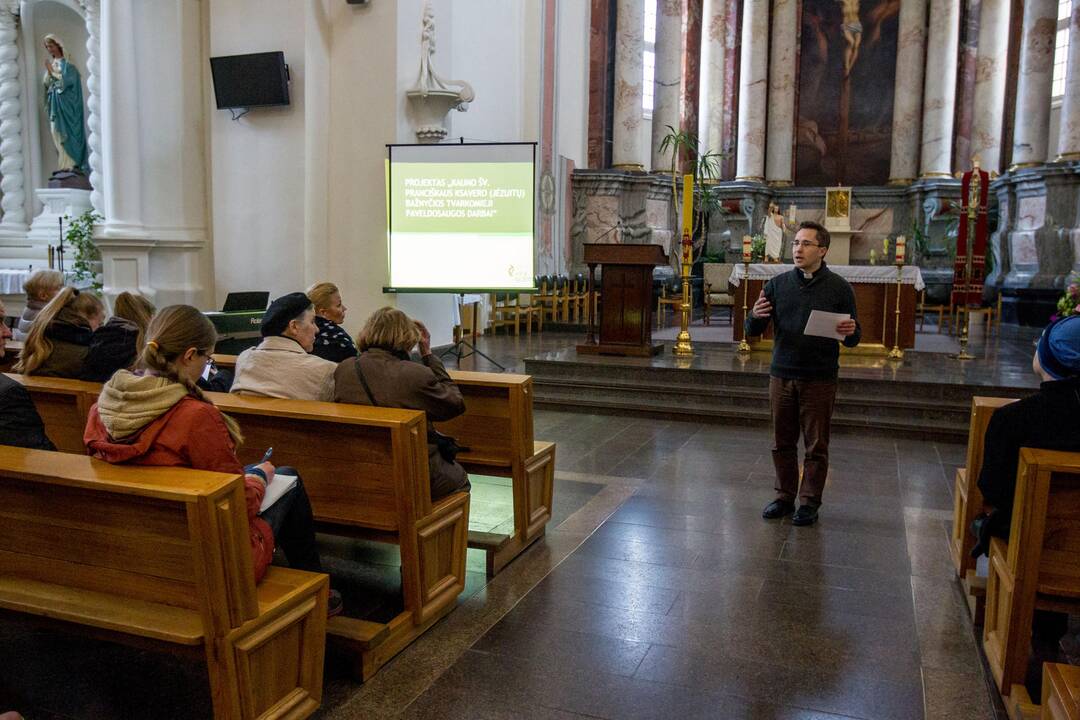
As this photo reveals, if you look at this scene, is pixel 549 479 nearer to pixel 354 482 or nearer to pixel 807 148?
pixel 354 482

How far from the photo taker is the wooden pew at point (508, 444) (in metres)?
4.06

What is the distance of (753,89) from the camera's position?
17.3 m

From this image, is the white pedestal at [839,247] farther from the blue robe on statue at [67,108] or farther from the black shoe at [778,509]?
the blue robe on statue at [67,108]

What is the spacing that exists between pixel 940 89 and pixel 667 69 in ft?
16.9

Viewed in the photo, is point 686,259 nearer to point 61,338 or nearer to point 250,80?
point 250,80

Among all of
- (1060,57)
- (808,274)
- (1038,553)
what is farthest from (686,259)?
(1060,57)

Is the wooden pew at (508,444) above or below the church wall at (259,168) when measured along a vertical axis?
below

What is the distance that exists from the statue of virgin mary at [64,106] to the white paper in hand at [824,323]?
984 cm

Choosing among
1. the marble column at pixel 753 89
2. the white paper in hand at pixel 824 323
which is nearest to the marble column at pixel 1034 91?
the marble column at pixel 753 89

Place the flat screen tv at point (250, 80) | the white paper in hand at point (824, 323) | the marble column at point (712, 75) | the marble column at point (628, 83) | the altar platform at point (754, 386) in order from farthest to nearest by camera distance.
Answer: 1. the marble column at point (712, 75)
2. the marble column at point (628, 83)
3. the flat screen tv at point (250, 80)
4. the altar platform at point (754, 386)
5. the white paper in hand at point (824, 323)

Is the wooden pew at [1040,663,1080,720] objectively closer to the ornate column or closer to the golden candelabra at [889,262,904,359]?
the golden candelabra at [889,262,904,359]

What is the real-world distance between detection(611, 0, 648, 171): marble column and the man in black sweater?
1221 cm

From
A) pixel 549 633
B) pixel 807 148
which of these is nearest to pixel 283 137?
pixel 549 633

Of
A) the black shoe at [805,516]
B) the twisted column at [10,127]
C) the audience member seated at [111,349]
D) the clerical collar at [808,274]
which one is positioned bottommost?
the black shoe at [805,516]
